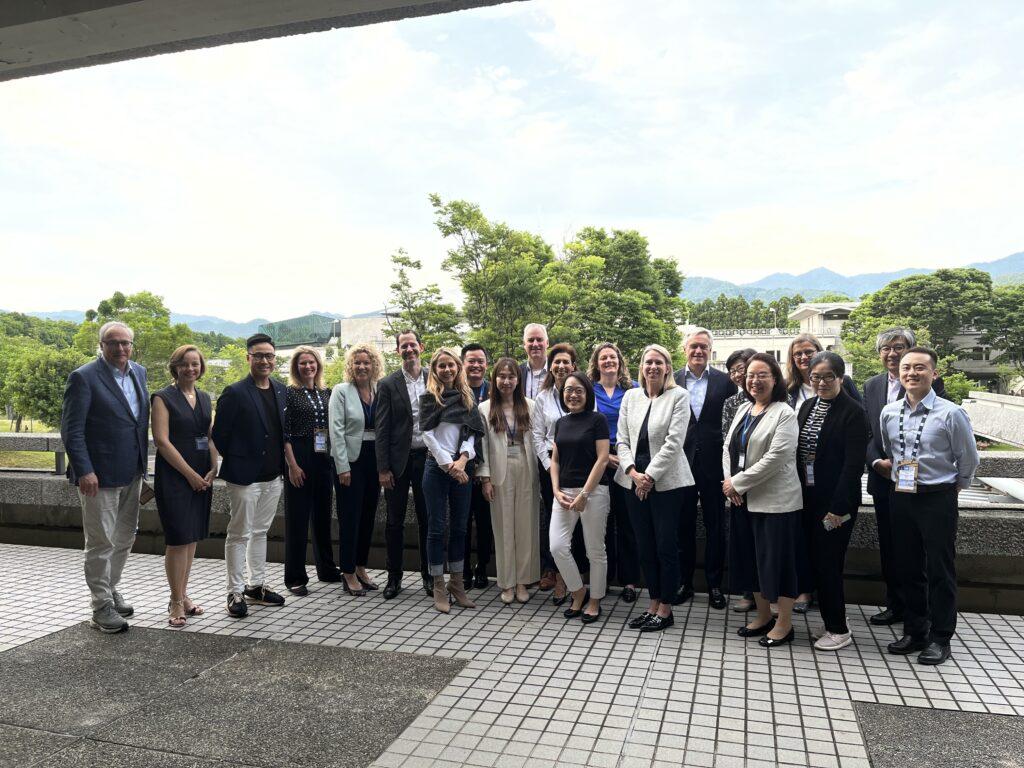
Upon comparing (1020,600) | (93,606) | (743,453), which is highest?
(743,453)

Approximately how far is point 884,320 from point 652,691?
2948 inches

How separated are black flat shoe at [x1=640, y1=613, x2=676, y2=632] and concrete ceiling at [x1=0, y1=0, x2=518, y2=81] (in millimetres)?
3847

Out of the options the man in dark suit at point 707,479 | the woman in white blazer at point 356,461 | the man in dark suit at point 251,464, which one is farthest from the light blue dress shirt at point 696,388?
the man in dark suit at point 251,464

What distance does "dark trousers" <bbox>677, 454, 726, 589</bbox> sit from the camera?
5273 mm

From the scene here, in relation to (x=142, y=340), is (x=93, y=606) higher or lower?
lower

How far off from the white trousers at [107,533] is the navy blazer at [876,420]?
4.84 meters

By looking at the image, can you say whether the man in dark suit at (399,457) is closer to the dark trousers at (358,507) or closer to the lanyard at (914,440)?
the dark trousers at (358,507)

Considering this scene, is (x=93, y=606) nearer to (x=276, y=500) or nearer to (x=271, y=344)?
(x=276, y=500)

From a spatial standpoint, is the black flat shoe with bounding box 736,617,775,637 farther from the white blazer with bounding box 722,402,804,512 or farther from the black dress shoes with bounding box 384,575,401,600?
the black dress shoes with bounding box 384,575,401,600

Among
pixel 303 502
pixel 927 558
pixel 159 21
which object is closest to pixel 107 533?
pixel 303 502

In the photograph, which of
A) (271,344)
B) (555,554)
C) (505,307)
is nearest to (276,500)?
(271,344)

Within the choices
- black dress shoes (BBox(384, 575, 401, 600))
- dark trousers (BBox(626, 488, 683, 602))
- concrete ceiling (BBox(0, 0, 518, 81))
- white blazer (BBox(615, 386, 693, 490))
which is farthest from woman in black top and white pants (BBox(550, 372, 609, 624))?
concrete ceiling (BBox(0, 0, 518, 81))

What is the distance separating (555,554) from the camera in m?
5.12

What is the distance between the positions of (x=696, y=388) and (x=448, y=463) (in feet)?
6.12
